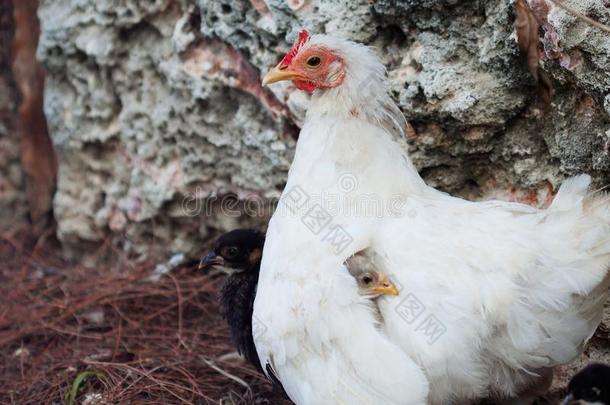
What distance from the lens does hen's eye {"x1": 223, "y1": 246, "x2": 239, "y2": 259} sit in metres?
3.49

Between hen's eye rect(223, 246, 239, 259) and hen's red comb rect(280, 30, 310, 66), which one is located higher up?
hen's red comb rect(280, 30, 310, 66)

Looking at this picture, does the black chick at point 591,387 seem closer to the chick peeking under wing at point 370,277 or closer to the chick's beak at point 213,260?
the chick peeking under wing at point 370,277

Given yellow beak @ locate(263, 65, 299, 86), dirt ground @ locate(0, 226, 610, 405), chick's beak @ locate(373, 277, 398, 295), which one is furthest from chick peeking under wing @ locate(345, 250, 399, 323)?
dirt ground @ locate(0, 226, 610, 405)

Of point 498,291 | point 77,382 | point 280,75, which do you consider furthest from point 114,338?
point 498,291

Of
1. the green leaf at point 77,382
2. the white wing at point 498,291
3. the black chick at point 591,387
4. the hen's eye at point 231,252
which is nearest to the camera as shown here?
the white wing at point 498,291

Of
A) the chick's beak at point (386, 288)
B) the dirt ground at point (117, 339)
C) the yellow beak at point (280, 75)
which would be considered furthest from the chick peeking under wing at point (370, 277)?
the dirt ground at point (117, 339)

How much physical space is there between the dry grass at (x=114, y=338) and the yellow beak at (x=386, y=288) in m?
1.05

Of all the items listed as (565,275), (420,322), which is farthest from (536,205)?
(420,322)

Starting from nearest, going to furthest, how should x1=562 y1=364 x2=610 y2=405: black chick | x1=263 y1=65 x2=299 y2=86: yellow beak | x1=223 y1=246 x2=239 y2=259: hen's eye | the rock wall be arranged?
x1=562 y1=364 x2=610 y2=405: black chick
x1=263 y1=65 x2=299 y2=86: yellow beak
the rock wall
x1=223 y1=246 x2=239 y2=259: hen's eye

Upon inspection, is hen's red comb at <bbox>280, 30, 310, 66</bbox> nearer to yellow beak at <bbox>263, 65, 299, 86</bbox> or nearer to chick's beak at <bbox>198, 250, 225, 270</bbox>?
yellow beak at <bbox>263, 65, 299, 86</bbox>

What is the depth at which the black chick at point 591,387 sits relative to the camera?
2656 mm

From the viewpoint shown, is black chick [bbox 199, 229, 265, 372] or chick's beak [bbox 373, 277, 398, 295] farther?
black chick [bbox 199, 229, 265, 372]

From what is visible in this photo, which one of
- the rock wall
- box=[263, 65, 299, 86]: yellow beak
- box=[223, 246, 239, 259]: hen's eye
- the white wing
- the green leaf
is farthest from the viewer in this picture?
box=[223, 246, 239, 259]: hen's eye

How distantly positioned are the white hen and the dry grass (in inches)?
33.4
